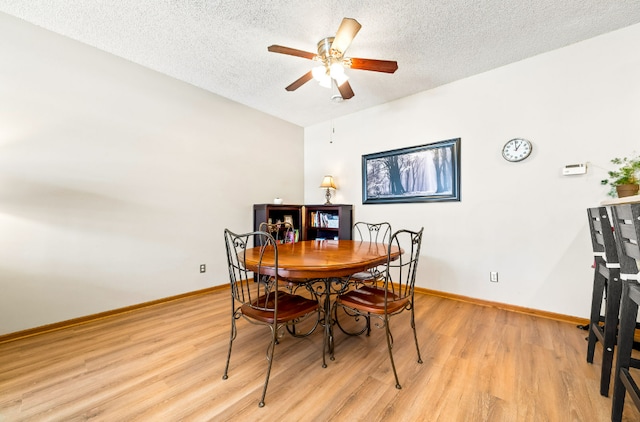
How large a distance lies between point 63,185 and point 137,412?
2.13 meters

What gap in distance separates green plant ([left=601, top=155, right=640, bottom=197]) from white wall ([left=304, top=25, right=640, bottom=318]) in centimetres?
6

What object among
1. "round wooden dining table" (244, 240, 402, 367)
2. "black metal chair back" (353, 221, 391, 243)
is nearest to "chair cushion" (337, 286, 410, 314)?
"round wooden dining table" (244, 240, 402, 367)

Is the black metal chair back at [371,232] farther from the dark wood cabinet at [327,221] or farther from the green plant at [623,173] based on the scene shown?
the green plant at [623,173]

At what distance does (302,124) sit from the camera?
4523mm

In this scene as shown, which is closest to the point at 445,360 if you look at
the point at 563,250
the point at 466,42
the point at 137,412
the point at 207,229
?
the point at 563,250

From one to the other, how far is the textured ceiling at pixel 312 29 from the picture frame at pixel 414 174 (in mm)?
875

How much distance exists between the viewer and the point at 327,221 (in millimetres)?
4098

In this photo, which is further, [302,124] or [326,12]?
[302,124]

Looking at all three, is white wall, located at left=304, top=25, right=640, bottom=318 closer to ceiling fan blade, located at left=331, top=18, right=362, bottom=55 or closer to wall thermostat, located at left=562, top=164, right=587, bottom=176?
wall thermostat, located at left=562, top=164, right=587, bottom=176

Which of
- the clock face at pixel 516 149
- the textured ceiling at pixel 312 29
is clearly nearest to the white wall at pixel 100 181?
the textured ceiling at pixel 312 29

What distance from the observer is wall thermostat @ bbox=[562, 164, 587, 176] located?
2.29 meters

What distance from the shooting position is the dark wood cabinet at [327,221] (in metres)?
3.90

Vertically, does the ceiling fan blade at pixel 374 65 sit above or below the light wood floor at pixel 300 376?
above

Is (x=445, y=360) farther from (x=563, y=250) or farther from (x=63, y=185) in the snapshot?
(x=63, y=185)
